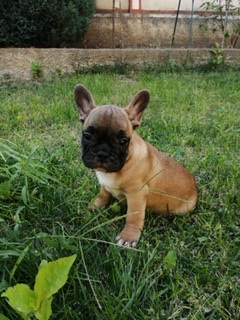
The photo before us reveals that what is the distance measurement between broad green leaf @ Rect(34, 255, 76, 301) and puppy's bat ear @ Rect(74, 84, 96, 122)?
120 cm

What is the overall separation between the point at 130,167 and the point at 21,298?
3.65 ft

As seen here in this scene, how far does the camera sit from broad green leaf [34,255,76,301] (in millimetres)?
1312

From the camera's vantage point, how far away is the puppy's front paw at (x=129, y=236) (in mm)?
2160

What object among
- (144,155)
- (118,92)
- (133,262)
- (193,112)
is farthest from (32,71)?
(133,262)

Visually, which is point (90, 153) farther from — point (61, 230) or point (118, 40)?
point (118, 40)

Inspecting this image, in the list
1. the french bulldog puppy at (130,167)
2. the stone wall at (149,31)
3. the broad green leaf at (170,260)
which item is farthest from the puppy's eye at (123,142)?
the stone wall at (149,31)

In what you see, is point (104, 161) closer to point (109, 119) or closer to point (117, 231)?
point (109, 119)

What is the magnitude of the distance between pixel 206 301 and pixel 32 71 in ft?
17.4

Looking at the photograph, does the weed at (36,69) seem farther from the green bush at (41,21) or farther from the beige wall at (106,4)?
the beige wall at (106,4)

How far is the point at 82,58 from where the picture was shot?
676cm

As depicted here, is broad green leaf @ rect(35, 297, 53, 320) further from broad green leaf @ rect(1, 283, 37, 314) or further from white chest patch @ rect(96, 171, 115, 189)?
white chest patch @ rect(96, 171, 115, 189)

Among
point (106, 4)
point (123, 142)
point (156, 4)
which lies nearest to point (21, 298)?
point (123, 142)

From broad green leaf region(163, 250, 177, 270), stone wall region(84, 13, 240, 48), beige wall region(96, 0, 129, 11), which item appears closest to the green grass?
broad green leaf region(163, 250, 177, 270)

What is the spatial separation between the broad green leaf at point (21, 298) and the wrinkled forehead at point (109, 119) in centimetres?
100
